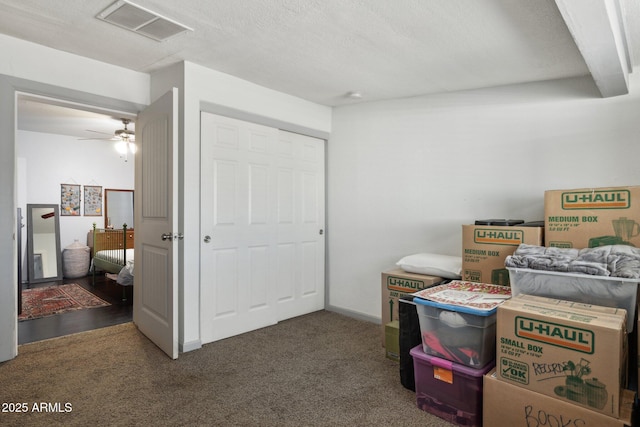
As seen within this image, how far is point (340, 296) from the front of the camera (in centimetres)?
412

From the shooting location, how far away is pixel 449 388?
204cm

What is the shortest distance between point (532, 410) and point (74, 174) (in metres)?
7.17

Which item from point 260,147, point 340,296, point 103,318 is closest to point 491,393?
point 340,296

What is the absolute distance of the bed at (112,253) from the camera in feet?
16.2

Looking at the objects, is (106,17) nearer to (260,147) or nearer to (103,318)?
(260,147)

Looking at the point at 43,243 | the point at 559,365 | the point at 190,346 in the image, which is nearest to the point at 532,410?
the point at 559,365

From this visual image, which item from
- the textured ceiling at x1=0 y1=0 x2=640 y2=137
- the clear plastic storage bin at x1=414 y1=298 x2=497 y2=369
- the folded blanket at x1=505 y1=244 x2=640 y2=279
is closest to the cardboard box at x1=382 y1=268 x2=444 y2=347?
the clear plastic storage bin at x1=414 y1=298 x2=497 y2=369

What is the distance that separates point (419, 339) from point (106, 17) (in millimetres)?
2867

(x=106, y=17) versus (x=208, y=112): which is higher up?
(x=106, y=17)

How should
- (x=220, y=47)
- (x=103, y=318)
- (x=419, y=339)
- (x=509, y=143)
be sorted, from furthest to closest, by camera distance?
(x=103, y=318) < (x=509, y=143) < (x=220, y=47) < (x=419, y=339)

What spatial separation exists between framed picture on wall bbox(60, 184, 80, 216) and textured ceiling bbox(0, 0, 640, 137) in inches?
165

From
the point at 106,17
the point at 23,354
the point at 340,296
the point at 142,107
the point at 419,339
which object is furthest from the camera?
the point at 340,296

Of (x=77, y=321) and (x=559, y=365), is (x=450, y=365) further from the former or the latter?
(x=77, y=321)

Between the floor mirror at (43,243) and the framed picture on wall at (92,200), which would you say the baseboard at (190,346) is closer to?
the floor mirror at (43,243)
